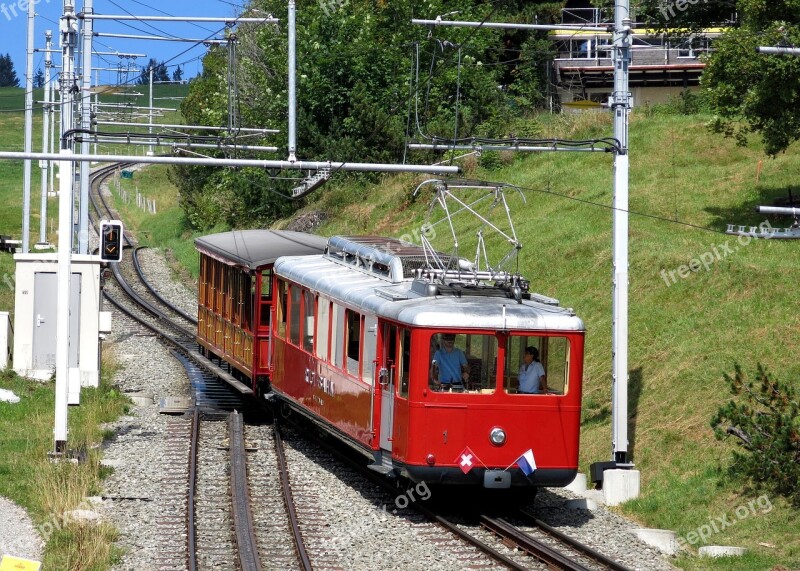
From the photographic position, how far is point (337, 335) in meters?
15.4

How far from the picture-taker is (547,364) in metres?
13.2

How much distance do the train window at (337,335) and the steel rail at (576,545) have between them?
306 cm

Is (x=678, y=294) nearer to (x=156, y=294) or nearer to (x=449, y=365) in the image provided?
(x=449, y=365)

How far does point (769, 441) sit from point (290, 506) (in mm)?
5088

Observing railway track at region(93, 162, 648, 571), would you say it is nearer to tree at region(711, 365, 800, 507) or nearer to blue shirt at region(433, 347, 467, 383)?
blue shirt at region(433, 347, 467, 383)

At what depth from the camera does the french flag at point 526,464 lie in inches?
507

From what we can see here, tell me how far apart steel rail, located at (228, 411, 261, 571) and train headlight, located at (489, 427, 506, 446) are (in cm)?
259

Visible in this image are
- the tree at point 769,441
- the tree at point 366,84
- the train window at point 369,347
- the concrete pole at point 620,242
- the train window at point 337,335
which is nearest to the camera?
the tree at point 769,441

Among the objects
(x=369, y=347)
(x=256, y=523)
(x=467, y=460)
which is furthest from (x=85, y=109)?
(x=467, y=460)

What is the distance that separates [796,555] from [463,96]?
3257 cm

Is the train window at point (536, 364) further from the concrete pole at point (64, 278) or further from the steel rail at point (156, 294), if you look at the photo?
the steel rail at point (156, 294)

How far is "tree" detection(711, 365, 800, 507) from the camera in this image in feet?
41.7

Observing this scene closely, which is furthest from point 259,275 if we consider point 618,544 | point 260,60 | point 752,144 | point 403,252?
point 260,60

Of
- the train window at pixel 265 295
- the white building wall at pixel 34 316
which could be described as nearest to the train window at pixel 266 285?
the train window at pixel 265 295
